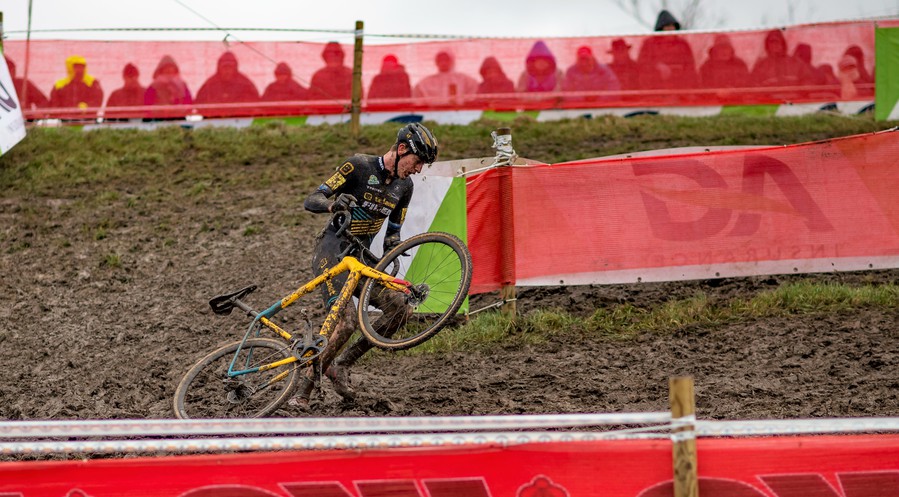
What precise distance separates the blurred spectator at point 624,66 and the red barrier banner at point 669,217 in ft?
25.8

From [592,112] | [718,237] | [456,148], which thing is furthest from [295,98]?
[718,237]

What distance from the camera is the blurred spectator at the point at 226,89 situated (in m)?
17.6

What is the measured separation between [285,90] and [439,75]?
275 cm

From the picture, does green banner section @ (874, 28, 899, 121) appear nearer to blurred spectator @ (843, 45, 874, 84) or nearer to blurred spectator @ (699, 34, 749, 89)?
blurred spectator @ (843, 45, 874, 84)

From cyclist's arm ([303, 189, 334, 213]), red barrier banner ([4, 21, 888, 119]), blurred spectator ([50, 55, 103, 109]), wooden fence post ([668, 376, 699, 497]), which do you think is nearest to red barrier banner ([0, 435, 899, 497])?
wooden fence post ([668, 376, 699, 497])

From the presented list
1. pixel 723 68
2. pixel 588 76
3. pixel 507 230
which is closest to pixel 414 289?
pixel 507 230

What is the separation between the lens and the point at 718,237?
9.90 metres

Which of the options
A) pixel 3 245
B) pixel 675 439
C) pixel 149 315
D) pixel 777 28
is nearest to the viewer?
pixel 675 439

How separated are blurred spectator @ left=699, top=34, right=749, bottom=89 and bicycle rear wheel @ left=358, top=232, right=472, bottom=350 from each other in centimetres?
1068

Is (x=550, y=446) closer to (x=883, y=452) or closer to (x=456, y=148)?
(x=883, y=452)

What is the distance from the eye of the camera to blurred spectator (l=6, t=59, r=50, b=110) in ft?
55.7

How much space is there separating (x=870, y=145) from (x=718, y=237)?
169cm

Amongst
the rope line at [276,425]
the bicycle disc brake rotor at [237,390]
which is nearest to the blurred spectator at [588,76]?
the bicycle disc brake rotor at [237,390]

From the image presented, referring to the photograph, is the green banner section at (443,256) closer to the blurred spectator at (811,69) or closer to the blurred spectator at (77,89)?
the blurred spectator at (811,69)
